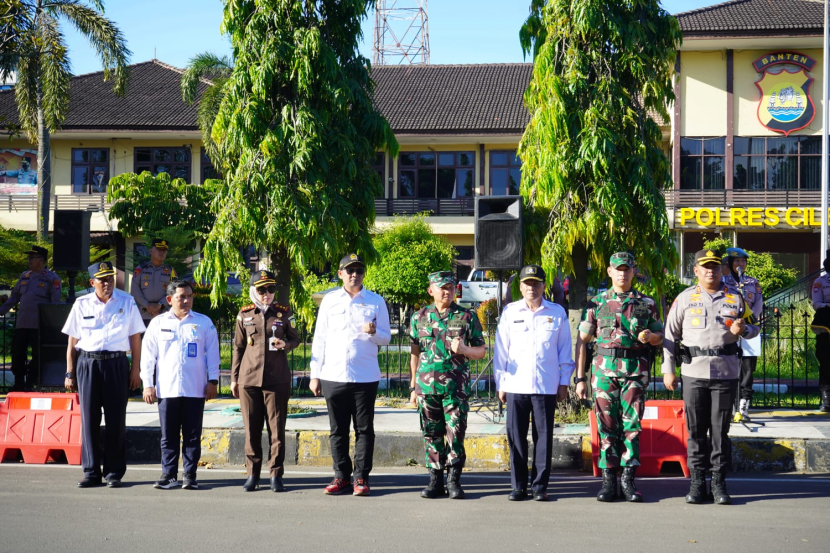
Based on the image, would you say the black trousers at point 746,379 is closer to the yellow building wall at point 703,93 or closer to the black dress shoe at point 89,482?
the black dress shoe at point 89,482

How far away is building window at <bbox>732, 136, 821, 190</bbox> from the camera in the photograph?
30.6 meters

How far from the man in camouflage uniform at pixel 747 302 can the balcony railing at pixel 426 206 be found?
25385 mm

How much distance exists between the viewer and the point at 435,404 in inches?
281

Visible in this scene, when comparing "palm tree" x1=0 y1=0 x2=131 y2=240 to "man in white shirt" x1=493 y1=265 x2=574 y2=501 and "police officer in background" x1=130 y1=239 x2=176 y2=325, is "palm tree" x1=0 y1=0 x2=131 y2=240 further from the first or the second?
"man in white shirt" x1=493 y1=265 x2=574 y2=501

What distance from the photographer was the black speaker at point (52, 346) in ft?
33.4

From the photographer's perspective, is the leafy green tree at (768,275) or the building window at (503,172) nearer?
the leafy green tree at (768,275)

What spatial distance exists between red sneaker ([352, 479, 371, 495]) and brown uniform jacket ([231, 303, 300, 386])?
108 centimetres

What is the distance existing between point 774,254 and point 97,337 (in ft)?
93.5

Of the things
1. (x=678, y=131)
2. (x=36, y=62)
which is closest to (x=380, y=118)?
(x=36, y=62)

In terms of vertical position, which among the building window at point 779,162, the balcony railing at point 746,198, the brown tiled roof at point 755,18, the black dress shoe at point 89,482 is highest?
the brown tiled roof at point 755,18

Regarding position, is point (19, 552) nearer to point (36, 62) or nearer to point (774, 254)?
point (36, 62)

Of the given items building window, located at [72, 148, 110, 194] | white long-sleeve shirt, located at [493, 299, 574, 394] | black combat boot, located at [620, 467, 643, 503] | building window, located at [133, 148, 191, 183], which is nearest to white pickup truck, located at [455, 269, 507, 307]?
Answer: building window, located at [133, 148, 191, 183]

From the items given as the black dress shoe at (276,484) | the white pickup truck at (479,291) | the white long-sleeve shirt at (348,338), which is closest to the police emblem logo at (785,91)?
the white pickup truck at (479,291)

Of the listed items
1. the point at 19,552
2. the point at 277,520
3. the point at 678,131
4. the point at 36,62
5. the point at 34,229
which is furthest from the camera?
the point at 34,229
